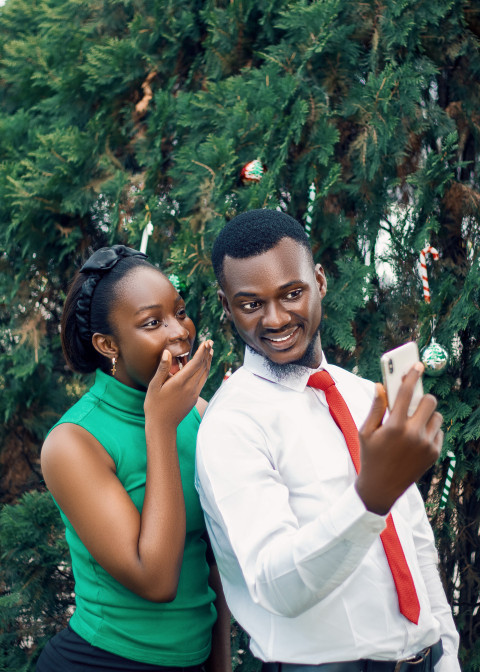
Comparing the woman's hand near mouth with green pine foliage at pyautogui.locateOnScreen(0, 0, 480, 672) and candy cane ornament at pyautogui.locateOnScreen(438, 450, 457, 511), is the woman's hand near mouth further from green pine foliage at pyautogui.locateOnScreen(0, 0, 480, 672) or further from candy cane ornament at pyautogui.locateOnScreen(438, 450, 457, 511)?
candy cane ornament at pyautogui.locateOnScreen(438, 450, 457, 511)

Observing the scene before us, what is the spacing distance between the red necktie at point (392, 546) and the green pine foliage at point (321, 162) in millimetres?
898

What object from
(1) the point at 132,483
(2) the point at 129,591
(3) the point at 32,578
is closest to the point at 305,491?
(1) the point at 132,483

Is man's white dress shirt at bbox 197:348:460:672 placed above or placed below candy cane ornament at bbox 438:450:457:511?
above

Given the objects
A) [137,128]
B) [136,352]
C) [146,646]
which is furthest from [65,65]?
[146,646]

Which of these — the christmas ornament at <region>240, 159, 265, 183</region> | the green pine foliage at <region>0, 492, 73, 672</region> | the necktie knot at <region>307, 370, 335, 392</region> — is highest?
the christmas ornament at <region>240, 159, 265, 183</region>

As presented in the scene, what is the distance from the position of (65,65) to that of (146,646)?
121 inches

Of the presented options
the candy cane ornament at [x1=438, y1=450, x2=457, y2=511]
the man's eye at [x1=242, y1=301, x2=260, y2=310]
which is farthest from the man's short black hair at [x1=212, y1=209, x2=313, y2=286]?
the candy cane ornament at [x1=438, y1=450, x2=457, y2=511]

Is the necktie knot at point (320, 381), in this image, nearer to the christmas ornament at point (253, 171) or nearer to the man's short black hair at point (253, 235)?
the man's short black hair at point (253, 235)

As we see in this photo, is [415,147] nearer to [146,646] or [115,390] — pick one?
[115,390]

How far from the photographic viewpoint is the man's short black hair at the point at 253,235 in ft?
6.34

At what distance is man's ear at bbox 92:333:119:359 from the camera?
→ 213 cm

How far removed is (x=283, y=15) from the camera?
2930mm

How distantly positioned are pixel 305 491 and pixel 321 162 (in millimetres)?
1684

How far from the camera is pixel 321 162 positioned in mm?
2918
